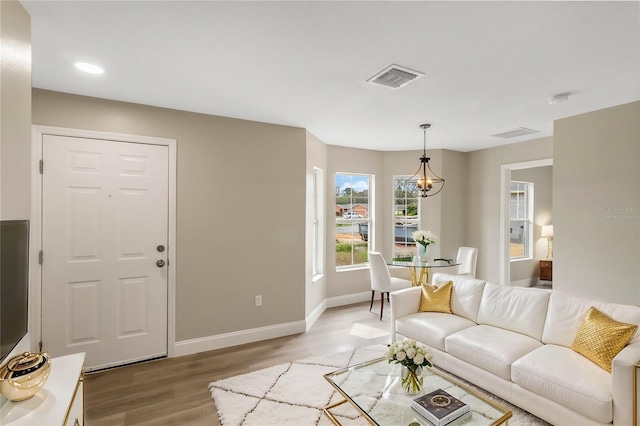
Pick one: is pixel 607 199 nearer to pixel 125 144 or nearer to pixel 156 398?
pixel 156 398

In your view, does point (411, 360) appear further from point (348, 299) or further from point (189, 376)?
point (348, 299)

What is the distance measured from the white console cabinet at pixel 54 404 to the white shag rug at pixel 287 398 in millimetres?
1032

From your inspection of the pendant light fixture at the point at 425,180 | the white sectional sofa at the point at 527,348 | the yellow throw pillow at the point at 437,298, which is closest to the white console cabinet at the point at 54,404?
the white sectional sofa at the point at 527,348

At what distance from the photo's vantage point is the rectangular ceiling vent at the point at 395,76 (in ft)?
7.94

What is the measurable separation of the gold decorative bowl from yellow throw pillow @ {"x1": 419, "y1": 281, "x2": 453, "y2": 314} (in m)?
3.08

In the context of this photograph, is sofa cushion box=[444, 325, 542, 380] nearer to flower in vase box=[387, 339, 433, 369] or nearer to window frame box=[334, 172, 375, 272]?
flower in vase box=[387, 339, 433, 369]

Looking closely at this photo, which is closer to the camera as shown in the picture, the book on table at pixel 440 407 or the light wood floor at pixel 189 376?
the book on table at pixel 440 407

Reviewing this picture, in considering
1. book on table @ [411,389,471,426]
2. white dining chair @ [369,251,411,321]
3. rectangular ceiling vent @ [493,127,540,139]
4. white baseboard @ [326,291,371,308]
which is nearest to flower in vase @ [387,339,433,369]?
book on table @ [411,389,471,426]

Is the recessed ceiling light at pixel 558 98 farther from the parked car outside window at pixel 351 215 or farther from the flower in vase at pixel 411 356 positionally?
the parked car outside window at pixel 351 215

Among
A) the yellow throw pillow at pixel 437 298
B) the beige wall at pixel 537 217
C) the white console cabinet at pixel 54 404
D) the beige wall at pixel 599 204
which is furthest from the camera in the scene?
the beige wall at pixel 537 217

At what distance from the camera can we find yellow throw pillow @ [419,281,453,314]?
3.33 m

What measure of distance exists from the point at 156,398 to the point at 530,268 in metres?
6.75

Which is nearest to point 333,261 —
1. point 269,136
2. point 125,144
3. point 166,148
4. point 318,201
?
point 318,201

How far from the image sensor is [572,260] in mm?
3574
